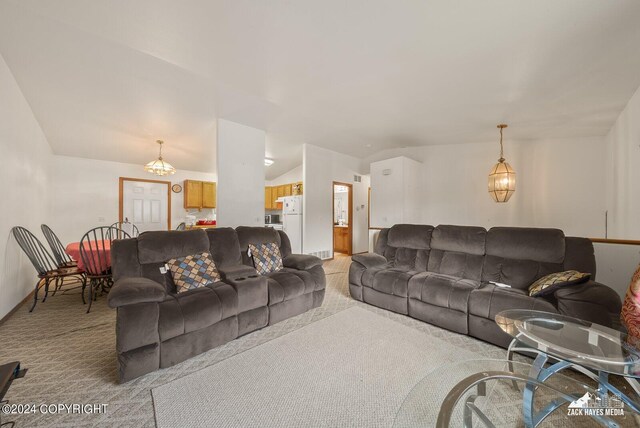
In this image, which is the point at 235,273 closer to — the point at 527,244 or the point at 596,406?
the point at 596,406

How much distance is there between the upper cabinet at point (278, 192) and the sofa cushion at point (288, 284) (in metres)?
3.58

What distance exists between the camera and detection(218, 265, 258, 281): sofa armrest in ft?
7.99

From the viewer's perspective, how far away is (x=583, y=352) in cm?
129

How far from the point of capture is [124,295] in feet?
5.44

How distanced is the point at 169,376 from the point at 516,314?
8.66 feet

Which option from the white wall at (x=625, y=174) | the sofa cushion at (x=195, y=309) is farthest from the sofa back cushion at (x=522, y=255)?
the sofa cushion at (x=195, y=309)

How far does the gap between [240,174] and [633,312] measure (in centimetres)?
458

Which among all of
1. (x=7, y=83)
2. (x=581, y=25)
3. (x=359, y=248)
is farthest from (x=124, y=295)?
(x=359, y=248)

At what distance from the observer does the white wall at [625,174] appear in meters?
2.56

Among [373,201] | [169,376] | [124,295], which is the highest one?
[373,201]

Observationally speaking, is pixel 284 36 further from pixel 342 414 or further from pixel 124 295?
pixel 342 414

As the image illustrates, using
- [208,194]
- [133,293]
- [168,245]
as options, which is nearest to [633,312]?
[133,293]

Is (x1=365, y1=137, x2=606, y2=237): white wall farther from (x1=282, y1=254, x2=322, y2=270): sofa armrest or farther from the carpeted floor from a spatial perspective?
(x1=282, y1=254, x2=322, y2=270): sofa armrest

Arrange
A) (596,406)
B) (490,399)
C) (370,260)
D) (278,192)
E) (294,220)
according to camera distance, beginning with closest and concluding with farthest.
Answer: (596,406) → (490,399) → (370,260) → (294,220) → (278,192)
